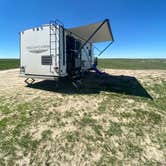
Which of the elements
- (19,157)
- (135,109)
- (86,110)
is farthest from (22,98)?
(135,109)

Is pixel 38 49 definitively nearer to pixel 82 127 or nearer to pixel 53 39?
pixel 53 39

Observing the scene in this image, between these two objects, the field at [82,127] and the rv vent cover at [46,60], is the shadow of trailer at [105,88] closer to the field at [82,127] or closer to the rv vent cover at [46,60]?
the field at [82,127]

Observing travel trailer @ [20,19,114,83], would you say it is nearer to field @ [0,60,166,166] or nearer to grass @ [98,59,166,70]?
field @ [0,60,166,166]

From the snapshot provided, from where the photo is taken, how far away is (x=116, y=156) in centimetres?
498

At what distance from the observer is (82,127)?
6137 mm

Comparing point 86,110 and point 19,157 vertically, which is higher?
point 86,110

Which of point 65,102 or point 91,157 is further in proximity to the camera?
point 65,102

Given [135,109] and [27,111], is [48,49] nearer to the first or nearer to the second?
[27,111]

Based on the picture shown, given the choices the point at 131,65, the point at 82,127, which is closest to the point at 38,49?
the point at 82,127

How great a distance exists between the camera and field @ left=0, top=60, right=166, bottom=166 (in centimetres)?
490

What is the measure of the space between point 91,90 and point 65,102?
2517 mm

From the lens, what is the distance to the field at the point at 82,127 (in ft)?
16.1

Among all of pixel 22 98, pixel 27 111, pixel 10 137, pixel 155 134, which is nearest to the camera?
pixel 10 137

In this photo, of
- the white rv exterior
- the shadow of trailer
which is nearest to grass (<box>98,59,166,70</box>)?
the shadow of trailer
